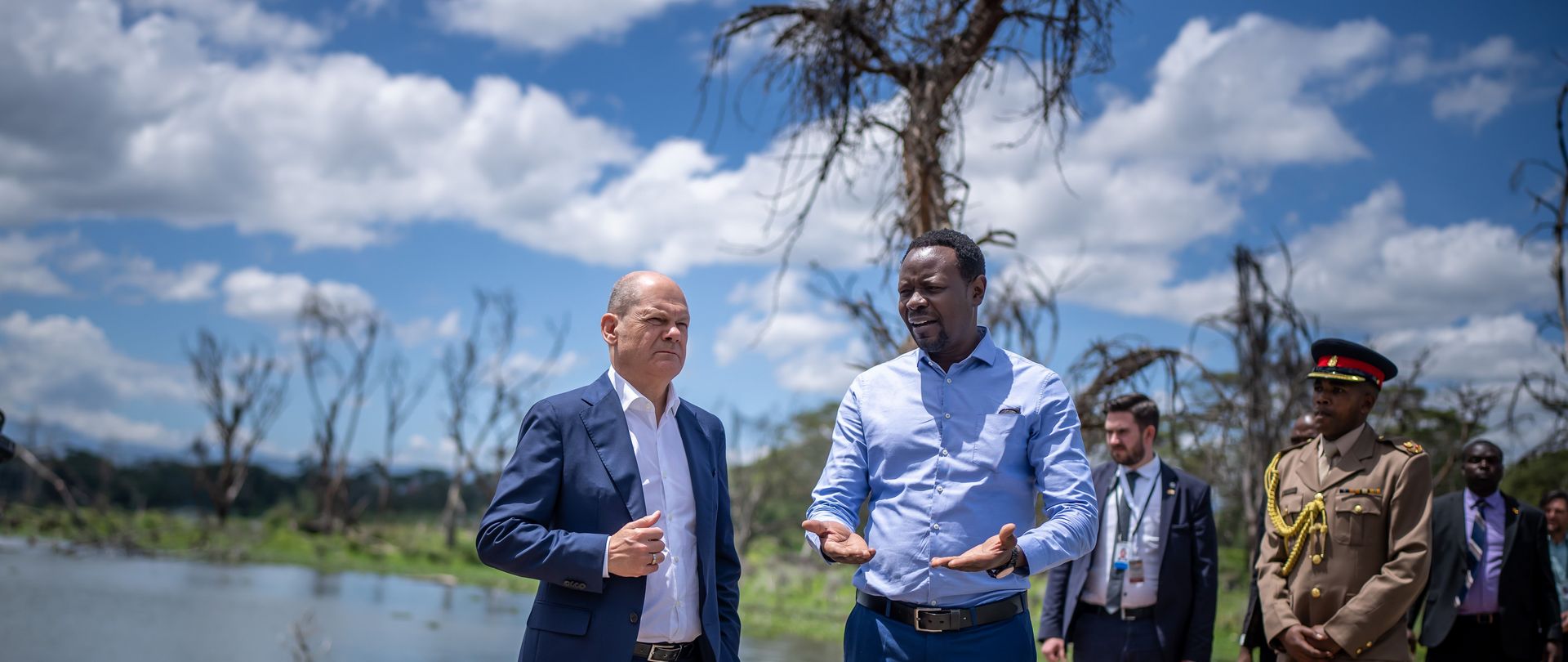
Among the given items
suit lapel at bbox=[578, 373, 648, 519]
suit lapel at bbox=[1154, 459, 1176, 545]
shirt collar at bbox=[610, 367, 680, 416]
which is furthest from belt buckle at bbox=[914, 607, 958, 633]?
suit lapel at bbox=[1154, 459, 1176, 545]

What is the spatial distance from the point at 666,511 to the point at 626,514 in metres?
0.14

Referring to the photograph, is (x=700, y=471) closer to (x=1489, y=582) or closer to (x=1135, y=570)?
(x=1135, y=570)

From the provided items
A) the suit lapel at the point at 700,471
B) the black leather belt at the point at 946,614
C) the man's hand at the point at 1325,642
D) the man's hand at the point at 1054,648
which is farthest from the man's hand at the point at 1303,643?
the suit lapel at the point at 700,471

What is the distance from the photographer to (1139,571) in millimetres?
4562

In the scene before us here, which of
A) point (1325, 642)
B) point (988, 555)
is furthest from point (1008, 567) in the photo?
point (1325, 642)

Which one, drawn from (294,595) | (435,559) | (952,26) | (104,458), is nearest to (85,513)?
(104,458)

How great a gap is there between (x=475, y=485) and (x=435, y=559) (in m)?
8.39

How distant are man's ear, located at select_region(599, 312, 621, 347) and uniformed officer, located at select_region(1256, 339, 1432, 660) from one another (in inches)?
108

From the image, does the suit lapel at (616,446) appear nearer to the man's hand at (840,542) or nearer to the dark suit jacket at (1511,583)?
the man's hand at (840,542)

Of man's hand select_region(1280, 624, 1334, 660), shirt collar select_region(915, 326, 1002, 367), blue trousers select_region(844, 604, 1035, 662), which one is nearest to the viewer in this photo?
blue trousers select_region(844, 604, 1035, 662)

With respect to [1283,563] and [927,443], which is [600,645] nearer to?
[927,443]

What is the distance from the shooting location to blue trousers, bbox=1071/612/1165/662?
4410mm

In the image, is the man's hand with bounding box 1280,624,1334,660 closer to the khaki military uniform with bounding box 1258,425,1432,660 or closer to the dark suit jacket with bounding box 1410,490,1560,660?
the khaki military uniform with bounding box 1258,425,1432,660

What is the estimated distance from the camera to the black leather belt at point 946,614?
2717 mm
